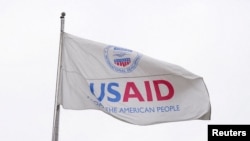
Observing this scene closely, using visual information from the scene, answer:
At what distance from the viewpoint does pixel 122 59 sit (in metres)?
15.9

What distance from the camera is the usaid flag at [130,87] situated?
1558 centimetres

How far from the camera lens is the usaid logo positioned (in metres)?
15.9

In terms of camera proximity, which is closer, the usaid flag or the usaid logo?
the usaid flag

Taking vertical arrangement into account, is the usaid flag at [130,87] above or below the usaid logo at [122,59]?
below

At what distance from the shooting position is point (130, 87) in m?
15.9

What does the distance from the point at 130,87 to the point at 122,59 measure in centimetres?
76

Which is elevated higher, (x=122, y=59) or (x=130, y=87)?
(x=122, y=59)

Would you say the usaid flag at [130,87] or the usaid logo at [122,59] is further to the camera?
the usaid logo at [122,59]

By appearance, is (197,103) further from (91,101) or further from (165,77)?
(91,101)

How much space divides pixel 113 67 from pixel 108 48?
0.55 meters

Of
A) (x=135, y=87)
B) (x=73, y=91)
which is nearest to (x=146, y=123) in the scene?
(x=135, y=87)

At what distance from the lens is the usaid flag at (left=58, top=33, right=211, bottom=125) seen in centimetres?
1558

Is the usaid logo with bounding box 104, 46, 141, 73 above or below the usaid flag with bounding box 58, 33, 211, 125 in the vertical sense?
above

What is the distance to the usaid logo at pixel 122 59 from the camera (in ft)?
52.2
